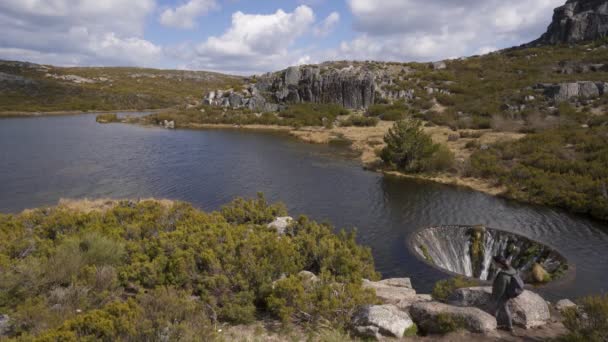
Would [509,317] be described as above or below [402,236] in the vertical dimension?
above

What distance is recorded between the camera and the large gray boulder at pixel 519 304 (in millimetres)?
10523

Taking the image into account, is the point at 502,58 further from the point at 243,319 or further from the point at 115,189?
the point at 243,319

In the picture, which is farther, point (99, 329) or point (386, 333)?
point (386, 333)

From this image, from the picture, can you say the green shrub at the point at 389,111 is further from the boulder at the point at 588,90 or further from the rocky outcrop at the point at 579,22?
the rocky outcrop at the point at 579,22

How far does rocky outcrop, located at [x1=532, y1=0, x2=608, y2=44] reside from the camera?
279ft

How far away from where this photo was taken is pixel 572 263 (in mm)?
17547

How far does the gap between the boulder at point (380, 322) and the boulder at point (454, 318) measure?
39 cm

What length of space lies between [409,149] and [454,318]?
27298mm

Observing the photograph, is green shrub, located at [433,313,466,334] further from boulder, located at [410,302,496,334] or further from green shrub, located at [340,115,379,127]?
green shrub, located at [340,115,379,127]

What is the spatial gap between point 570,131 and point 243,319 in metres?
40.4

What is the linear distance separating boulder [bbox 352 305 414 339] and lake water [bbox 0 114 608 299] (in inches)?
250

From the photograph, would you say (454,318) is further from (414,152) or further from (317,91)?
(317,91)

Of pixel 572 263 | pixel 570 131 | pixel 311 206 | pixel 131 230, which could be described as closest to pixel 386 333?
pixel 131 230

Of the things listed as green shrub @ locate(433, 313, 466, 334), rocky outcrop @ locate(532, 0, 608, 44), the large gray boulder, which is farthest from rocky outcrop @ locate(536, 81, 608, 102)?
green shrub @ locate(433, 313, 466, 334)
